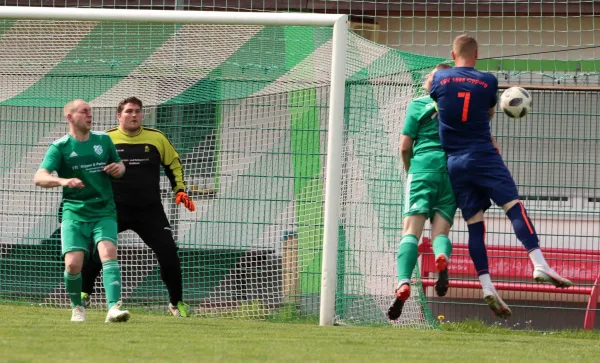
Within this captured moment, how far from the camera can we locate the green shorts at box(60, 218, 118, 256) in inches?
360

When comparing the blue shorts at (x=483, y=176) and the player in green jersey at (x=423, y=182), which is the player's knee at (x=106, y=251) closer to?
the player in green jersey at (x=423, y=182)

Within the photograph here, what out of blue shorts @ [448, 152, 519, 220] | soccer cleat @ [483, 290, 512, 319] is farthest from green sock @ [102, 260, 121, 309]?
soccer cleat @ [483, 290, 512, 319]

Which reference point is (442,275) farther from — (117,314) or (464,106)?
(117,314)

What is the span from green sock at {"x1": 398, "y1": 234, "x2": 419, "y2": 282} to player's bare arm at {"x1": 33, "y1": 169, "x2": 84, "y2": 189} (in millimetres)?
2478

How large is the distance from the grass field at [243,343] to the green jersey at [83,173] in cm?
89

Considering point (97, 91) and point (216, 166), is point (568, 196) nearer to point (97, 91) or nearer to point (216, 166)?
point (216, 166)

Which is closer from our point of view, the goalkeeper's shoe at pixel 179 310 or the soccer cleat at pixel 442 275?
the soccer cleat at pixel 442 275

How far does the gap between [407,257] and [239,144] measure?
10.5 ft

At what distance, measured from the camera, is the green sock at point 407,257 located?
852 cm

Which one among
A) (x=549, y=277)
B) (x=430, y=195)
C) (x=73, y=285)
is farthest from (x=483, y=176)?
(x=73, y=285)

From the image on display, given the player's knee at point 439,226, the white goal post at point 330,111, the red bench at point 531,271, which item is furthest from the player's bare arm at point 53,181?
the red bench at point 531,271

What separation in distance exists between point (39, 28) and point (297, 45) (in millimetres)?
2490

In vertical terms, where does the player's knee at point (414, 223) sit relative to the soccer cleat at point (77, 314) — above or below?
above

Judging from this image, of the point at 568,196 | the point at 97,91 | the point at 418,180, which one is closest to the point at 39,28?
the point at 97,91
